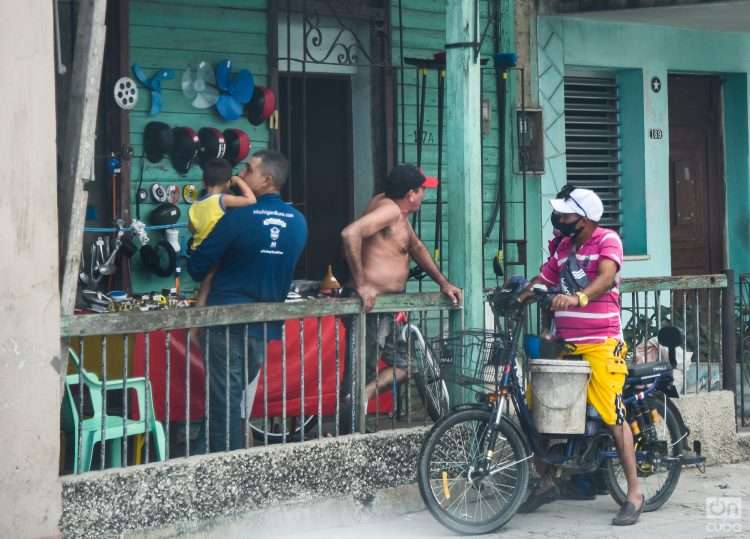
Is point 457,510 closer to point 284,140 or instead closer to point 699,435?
point 699,435

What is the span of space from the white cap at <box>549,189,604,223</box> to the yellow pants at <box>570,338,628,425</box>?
695mm

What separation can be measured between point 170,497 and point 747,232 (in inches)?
339

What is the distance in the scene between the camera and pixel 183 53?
395 inches

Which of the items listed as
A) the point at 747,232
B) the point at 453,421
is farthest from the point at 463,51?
the point at 747,232

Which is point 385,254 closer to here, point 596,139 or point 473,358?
point 473,358

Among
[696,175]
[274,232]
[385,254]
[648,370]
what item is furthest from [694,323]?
[696,175]

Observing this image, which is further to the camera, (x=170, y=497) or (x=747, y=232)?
(x=747, y=232)

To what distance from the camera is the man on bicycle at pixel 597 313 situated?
7.49 meters

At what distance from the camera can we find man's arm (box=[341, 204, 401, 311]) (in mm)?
7816

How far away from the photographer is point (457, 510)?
24.1ft

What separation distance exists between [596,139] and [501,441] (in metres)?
6.36

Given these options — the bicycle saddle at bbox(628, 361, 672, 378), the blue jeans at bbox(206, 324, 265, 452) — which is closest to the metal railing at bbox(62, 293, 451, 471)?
the blue jeans at bbox(206, 324, 265, 452)

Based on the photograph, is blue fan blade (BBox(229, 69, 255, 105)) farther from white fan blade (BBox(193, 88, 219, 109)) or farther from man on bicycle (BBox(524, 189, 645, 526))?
man on bicycle (BBox(524, 189, 645, 526))

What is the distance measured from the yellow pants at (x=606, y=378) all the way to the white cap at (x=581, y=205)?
0.70m
